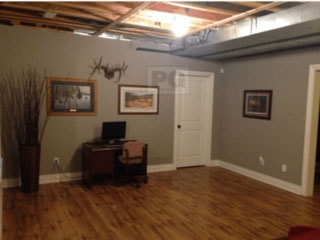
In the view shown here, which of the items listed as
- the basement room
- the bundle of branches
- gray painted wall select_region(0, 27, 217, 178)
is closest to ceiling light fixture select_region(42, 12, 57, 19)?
the basement room

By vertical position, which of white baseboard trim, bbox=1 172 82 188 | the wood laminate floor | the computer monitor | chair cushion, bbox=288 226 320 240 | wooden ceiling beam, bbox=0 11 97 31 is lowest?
the wood laminate floor

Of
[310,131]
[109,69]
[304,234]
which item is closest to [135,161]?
[109,69]

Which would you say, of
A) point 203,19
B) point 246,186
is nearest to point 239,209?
point 246,186

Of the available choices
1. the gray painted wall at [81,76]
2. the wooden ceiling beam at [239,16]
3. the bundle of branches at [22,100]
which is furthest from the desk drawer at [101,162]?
the wooden ceiling beam at [239,16]

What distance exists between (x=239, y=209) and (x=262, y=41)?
2349 millimetres

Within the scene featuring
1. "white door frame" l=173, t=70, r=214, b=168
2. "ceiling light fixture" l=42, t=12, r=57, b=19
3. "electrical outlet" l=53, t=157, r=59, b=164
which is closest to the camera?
"ceiling light fixture" l=42, t=12, r=57, b=19

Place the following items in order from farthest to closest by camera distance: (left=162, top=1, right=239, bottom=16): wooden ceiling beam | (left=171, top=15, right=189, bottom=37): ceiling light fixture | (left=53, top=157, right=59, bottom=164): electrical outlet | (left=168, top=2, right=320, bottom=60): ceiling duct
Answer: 1. (left=53, top=157, right=59, bottom=164): electrical outlet
2. (left=171, top=15, right=189, bottom=37): ceiling light fixture
3. (left=162, top=1, right=239, bottom=16): wooden ceiling beam
4. (left=168, top=2, right=320, bottom=60): ceiling duct

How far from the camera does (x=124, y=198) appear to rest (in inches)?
164

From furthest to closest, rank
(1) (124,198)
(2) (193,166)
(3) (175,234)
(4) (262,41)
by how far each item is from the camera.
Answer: (2) (193,166) < (1) (124,198) < (4) (262,41) < (3) (175,234)

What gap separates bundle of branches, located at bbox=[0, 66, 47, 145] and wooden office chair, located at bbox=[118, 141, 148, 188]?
55.2 inches

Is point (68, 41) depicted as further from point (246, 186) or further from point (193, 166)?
point (246, 186)

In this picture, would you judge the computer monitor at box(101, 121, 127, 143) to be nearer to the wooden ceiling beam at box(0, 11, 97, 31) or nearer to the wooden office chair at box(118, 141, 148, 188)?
the wooden office chair at box(118, 141, 148, 188)

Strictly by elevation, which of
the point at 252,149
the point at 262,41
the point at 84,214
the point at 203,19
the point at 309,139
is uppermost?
the point at 203,19

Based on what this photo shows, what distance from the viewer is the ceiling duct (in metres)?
3.04
